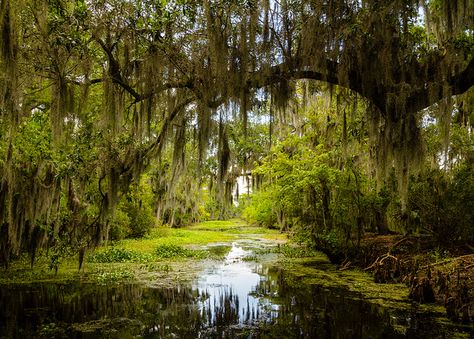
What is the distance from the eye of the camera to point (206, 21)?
648 centimetres

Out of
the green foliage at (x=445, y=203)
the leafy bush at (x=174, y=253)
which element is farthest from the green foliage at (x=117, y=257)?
the green foliage at (x=445, y=203)

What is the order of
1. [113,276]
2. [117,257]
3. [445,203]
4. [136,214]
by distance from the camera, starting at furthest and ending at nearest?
[136,214] < [117,257] < [445,203] < [113,276]

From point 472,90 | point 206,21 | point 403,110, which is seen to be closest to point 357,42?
point 403,110

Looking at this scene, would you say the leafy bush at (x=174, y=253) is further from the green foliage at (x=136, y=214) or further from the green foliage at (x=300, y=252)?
the green foliage at (x=136, y=214)

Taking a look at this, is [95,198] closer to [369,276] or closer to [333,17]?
[369,276]

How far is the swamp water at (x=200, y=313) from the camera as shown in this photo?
20.8 ft

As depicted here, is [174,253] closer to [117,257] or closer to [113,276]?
[117,257]

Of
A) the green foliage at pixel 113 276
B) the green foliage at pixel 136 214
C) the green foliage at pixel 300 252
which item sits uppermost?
the green foliage at pixel 136 214

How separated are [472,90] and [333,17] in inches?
168

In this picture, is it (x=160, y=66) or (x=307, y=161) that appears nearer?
(x=160, y=66)

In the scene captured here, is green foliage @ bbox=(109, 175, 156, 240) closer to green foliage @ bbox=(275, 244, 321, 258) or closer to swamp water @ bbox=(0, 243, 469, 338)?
green foliage @ bbox=(275, 244, 321, 258)

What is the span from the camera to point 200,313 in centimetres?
761

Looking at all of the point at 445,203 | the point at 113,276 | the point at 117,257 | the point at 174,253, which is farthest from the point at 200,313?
the point at 174,253

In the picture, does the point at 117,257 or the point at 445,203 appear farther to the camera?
the point at 117,257
